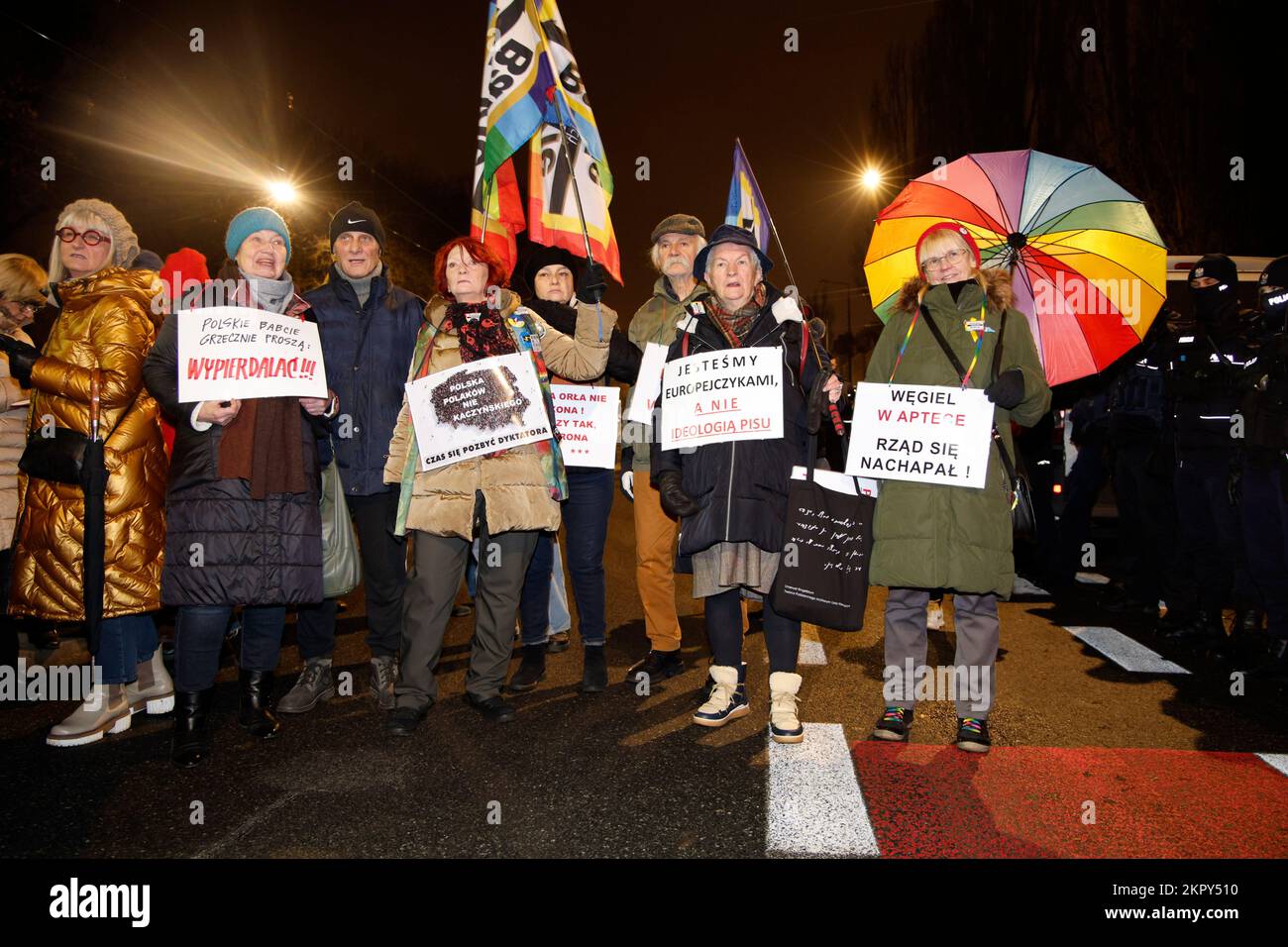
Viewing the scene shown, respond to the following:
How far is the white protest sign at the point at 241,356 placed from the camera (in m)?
3.99

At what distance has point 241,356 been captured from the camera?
4.07 metres

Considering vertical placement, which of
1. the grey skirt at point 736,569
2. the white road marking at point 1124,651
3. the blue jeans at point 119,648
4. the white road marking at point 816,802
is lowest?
the white road marking at point 816,802

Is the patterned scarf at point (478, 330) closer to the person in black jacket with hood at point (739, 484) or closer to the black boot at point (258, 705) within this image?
the person in black jacket with hood at point (739, 484)

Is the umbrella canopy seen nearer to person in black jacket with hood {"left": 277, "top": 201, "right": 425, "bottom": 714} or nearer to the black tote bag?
the black tote bag

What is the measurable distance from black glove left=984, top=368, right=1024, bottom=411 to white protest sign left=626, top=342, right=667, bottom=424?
1868mm

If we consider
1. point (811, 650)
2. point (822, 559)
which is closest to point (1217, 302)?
point (811, 650)

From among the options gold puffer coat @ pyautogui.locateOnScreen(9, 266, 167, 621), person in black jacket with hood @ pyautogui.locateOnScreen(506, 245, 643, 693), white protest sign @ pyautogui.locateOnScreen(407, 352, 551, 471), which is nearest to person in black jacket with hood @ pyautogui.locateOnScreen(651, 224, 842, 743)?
white protest sign @ pyautogui.locateOnScreen(407, 352, 551, 471)

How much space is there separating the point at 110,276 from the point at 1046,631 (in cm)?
624

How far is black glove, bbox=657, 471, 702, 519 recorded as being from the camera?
4.37 meters

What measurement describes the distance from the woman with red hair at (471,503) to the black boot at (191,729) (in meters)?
0.80

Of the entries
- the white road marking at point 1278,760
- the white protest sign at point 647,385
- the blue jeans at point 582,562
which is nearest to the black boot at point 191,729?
the blue jeans at point 582,562

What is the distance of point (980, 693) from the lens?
13.8 ft

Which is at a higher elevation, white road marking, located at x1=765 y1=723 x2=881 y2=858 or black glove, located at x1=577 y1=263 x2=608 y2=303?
black glove, located at x1=577 y1=263 x2=608 y2=303
